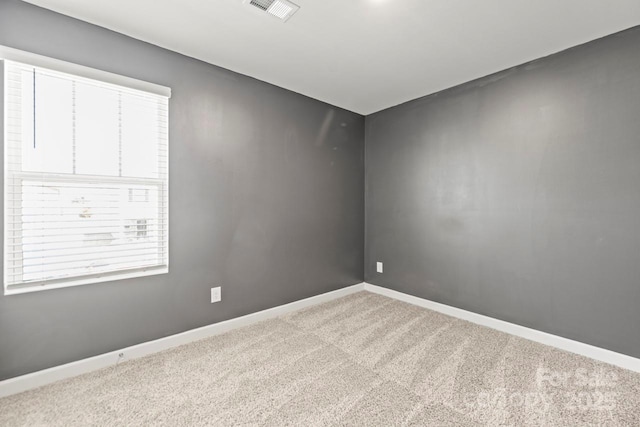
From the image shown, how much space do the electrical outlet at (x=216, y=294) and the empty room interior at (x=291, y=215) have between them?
6 centimetres

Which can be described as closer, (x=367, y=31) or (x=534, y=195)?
(x=367, y=31)

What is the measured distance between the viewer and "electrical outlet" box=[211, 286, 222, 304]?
250 cm

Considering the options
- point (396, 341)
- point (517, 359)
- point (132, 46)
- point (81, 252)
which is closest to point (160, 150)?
point (132, 46)

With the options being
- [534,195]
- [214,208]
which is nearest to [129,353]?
[214,208]

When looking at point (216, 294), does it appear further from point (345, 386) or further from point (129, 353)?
point (345, 386)

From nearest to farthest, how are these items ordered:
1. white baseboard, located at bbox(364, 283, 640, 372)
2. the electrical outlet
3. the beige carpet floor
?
the beige carpet floor, white baseboard, located at bbox(364, 283, 640, 372), the electrical outlet

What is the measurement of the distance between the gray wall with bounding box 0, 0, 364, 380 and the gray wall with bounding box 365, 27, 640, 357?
2.98 ft

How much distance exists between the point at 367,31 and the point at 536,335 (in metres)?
2.78

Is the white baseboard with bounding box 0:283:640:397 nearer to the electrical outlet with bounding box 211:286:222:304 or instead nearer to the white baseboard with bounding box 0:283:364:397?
the white baseboard with bounding box 0:283:364:397

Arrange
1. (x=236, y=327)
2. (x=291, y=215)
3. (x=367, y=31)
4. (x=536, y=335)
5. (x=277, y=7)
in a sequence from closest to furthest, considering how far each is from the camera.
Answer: (x=277, y=7)
(x=367, y=31)
(x=536, y=335)
(x=236, y=327)
(x=291, y=215)

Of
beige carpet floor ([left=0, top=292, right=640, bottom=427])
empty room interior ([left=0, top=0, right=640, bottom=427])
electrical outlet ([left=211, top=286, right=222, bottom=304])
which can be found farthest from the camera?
electrical outlet ([left=211, top=286, right=222, bottom=304])

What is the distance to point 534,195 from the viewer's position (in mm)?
2412

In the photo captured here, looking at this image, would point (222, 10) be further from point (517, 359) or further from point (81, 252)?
point (517, 359)

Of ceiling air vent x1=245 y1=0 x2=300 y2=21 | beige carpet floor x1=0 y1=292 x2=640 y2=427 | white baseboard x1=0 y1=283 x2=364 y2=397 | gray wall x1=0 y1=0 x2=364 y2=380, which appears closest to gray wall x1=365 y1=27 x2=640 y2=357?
beige carpet floor x1=0 y1=292 x2=640 y2=427
